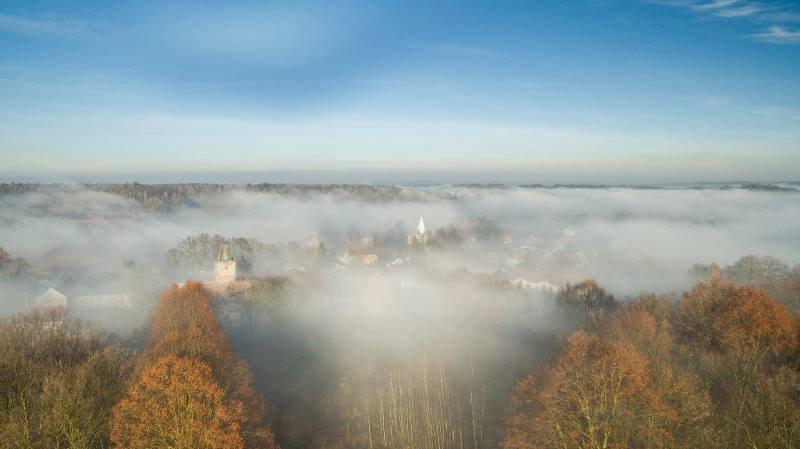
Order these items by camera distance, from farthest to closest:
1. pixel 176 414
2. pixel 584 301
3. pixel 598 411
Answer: pixel 584 301, pixel 176 414, pixel 598 411

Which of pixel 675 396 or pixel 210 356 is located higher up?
pixel 675 396

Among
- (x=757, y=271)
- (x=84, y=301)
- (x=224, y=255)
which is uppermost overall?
(x=757, y=271)

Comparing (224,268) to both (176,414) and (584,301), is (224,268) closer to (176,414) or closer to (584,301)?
(584,301)

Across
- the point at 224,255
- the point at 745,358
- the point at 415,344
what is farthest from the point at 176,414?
the point at 224,255

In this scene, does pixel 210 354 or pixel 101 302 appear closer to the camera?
pixel 210 354

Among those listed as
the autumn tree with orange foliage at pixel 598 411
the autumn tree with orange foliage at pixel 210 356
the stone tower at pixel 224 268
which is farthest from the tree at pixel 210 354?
the stone tower at pixel 224 268

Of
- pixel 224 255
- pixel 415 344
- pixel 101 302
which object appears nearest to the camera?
pixel 415 344

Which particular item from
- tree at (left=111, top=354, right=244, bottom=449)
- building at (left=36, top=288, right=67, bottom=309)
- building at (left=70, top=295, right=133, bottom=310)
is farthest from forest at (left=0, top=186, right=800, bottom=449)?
building at (left=70, top=295, right=133, bottom=310)
